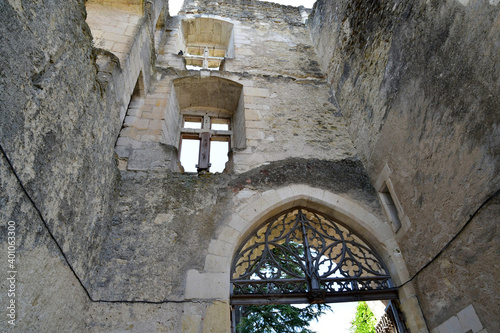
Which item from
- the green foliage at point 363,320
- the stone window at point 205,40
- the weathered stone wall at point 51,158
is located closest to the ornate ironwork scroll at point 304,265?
the weathered stone wall at point 51,158

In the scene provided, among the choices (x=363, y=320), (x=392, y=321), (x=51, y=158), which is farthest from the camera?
(x=363, y=320)

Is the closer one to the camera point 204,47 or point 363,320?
point 204,47

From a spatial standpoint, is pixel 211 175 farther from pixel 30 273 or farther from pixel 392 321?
pixel 392 321

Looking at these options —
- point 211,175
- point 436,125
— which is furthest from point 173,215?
point 436,125

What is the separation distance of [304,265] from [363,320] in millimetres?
6039

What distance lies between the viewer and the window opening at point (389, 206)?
3543 millimetres

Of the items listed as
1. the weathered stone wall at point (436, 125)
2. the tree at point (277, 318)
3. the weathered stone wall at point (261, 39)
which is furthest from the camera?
the weathered stone wall at point (261, 39)

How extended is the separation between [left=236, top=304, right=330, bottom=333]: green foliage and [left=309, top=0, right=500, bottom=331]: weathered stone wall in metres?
1.82

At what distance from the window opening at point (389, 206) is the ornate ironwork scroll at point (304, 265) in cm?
41

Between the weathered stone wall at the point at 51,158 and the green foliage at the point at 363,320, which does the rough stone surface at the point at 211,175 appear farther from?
the green foliage at the point at 363,320

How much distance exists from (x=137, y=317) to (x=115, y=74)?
2.46 metres

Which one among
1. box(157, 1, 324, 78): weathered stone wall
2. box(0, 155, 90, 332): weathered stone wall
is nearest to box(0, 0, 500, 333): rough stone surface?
box(0, 155, 90, 332): weathered stone wall

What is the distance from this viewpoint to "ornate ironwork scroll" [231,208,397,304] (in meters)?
3.25

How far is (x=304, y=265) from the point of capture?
11.4ft
